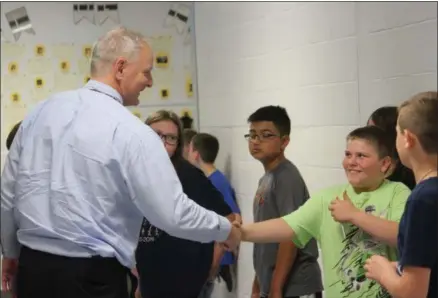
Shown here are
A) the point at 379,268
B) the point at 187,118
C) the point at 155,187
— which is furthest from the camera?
the point at 187,118

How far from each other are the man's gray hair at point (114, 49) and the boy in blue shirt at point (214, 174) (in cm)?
69

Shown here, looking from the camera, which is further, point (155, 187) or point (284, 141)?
point (284, 141)

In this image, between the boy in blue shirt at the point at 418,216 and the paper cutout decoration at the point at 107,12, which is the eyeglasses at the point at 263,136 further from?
the boy in blue shirt at the point at 418,216

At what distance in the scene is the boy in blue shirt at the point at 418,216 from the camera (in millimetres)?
1562

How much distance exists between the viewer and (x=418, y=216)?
1.56 m

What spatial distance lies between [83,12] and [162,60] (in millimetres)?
365

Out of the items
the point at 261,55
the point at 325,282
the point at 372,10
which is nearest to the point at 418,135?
the point at 325,282

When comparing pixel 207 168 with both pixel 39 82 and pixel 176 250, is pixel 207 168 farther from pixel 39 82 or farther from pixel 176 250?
pixel 39 82

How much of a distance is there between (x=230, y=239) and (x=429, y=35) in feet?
3.06

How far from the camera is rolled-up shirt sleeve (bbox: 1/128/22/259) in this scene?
2010 mm

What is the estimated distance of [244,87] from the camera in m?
2.92

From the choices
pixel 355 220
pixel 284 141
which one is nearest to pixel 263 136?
pixel 284 141

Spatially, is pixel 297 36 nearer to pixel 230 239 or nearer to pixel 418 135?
pixel 230 239

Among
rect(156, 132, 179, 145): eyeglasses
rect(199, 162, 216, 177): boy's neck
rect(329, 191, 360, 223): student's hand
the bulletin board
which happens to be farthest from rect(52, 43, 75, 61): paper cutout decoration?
rect(329, 191, 360, 223): student's hand
